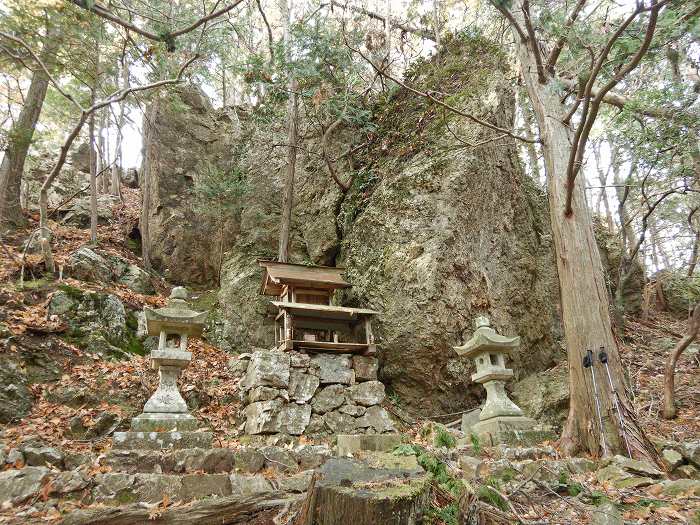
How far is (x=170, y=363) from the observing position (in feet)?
19.6

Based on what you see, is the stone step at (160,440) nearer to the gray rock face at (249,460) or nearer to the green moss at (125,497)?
→ the gray rock face at (249,460)

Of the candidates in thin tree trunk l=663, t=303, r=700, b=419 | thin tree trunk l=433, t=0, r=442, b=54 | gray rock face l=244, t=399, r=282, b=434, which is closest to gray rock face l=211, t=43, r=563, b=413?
gray rock face l=244, t=399, r=282, b=434

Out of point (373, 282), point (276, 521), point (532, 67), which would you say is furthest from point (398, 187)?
point (276, 521)

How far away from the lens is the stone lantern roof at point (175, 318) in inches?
237

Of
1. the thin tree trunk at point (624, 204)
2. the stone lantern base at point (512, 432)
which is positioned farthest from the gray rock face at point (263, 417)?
the thin tree trunk at point (624, 204)

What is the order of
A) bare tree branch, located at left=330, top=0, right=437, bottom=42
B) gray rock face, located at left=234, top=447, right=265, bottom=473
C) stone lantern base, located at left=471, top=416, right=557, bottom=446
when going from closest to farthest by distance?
gray rock face, located at left=234, top=447, right=265, bottom=473, stone lantern base, located at left=471, top=416, right=557, bottom=446, bare tree branch, located at left=330, top=0, right=437, bottom=42

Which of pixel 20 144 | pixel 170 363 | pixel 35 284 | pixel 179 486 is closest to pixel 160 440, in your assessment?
pixel 170 363

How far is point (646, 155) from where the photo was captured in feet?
33.5

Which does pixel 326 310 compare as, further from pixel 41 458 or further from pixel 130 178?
pixel 130 178

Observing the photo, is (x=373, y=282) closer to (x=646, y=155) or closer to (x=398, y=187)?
(x=398, y=187)

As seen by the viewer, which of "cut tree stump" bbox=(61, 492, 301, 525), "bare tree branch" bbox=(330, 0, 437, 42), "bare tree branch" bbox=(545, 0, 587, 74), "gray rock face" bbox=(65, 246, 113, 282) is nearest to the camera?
"cut tree stump" bbox=(61, 492, 301, 525)

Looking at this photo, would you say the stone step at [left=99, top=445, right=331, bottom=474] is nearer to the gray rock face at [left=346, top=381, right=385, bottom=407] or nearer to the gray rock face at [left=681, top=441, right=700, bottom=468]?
the gray rock face at [left=346, top=381, right=385, bottom=407]

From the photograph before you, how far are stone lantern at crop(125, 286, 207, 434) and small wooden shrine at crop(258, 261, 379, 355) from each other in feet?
9.43

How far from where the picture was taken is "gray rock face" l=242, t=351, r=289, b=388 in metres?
8.20
